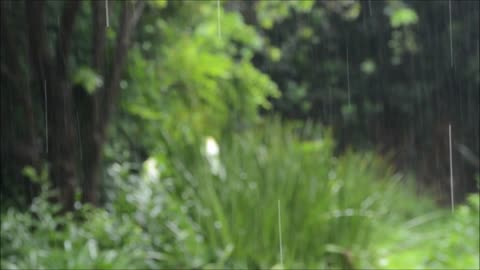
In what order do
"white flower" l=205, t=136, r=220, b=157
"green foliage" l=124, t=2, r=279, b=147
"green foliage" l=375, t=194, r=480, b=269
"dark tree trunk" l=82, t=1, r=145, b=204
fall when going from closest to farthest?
1. "green foliage" l=375, t=194, r=480, b=269
2. "white flower" l=205, t=136, r=220, b=157
3. "dark tree trunk" l=82, t=1, r=145, b=204
4. "green foliage" l=124, t=2, r=279, b=147

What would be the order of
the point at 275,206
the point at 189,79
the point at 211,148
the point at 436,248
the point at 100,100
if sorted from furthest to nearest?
the point at 189,79, the point at 100,100, the point at 436,248, the point at 211,148, the point at 275,206

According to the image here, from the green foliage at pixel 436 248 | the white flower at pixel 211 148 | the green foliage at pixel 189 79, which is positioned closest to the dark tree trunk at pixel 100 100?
the green foliage at pixel 189 79

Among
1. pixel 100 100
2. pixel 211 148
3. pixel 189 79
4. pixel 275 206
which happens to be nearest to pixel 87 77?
pixel 100 100

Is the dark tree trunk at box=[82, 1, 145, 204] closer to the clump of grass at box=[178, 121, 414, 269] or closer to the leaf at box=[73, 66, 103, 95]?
the leaf at box=[73, 66, 103, 95]

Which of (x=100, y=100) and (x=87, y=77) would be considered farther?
(x=100, y=100)

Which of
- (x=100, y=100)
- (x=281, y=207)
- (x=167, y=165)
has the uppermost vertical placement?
(x=100, y=100)

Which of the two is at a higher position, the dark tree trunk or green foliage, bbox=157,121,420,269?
the dark tree trunk

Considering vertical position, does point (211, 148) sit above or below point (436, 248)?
above

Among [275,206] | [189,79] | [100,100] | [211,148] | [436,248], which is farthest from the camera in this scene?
[189,79]

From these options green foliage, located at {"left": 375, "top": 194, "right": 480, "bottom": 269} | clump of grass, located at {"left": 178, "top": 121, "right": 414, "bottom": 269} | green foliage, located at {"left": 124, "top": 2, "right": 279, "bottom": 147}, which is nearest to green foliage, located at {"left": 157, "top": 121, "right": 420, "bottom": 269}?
clump of grass, located at {"left": 178, "top": 121, "right": 414, "bottom": 269}

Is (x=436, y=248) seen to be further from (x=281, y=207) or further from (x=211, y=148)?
(x=211, y=148)

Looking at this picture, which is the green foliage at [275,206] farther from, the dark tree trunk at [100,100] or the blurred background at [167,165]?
the dark tree trunk at [100,100]

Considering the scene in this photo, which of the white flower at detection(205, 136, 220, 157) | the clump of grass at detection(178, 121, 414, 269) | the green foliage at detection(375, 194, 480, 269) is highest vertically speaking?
the white flower at detection(205, 136, 220, 157)

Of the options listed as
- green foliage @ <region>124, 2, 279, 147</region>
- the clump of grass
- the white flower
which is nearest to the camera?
the clump of grass
